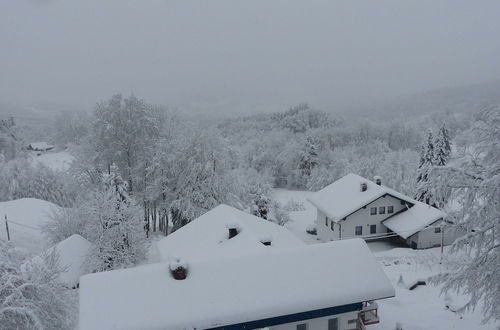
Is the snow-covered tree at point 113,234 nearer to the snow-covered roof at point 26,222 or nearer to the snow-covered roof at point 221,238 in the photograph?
the snow-covered roof at point 221,238

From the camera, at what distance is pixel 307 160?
77.8m

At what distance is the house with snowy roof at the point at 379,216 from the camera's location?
33312 mm

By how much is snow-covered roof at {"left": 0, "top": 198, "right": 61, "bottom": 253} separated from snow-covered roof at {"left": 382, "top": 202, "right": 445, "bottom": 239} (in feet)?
93.0

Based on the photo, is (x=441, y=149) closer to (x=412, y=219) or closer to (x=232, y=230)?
(x=412, y=219)

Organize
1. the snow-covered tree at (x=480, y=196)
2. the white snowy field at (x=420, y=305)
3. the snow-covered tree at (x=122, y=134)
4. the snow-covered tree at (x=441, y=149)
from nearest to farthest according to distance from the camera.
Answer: the snow-covered tree at (x=480, y=196) → the white snowy field at (x=420, y=305) → the snow-covered tree at (x=122, y=134) → the snow-covered tree at (x=441, y=149)

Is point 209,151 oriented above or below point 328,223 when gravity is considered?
above

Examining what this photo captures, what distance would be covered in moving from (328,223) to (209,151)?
13.0 metres

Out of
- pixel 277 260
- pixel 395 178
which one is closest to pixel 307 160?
pixel 395 178

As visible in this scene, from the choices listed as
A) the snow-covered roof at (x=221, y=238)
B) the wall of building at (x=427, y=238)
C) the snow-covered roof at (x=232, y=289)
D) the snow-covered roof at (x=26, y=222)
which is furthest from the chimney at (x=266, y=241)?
the snow-covered roof at (x=26, y=222)

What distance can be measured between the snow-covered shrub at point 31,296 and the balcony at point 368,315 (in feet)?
39.1

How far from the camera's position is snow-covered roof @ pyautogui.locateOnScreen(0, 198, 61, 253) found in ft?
115

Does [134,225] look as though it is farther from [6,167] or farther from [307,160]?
[307,160]

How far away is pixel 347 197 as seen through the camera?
1409 inches

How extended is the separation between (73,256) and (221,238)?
12266 millimetres
